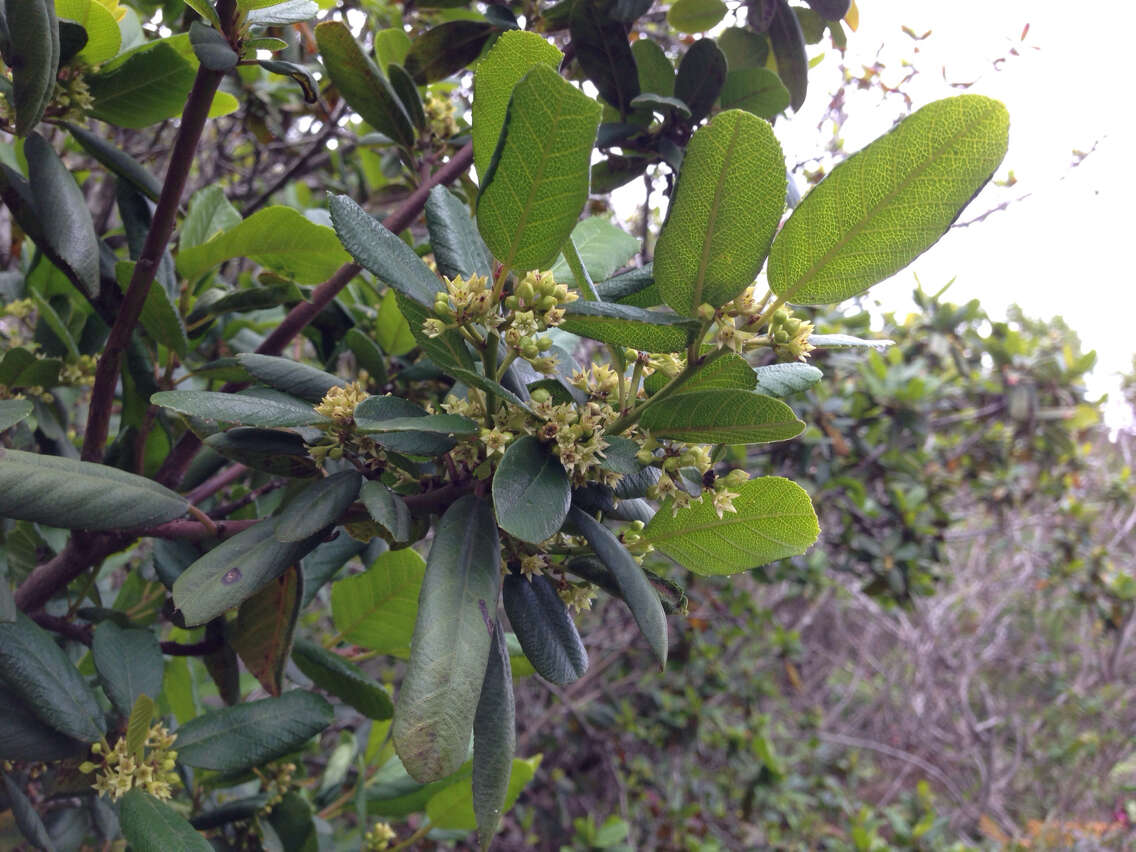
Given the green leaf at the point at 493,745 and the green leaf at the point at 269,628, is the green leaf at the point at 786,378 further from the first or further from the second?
the green leaf at the point at 269,628

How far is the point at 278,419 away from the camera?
81cm

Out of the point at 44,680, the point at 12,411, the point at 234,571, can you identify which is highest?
the point at 12,411

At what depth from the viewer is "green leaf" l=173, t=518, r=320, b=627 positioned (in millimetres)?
774

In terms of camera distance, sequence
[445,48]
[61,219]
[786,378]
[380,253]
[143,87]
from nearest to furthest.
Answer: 1. [380,253]
2. [786,378]
3. [61,219]
4. [143,87]
5. [445,48]

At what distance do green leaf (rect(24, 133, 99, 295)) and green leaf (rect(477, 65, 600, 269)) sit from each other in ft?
1.99

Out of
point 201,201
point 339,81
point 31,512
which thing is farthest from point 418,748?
point 201,201

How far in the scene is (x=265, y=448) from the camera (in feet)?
2.92

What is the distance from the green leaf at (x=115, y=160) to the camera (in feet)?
3.51

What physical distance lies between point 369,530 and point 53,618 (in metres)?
0.64

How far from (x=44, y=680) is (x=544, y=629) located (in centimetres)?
65

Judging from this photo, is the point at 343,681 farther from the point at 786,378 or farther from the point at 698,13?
the point at 698,13

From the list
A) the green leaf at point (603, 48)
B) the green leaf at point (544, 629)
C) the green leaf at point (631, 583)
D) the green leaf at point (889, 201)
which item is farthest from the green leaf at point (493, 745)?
the green leaf at point (603, 48)

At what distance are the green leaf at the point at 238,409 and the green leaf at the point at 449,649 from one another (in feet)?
0.65

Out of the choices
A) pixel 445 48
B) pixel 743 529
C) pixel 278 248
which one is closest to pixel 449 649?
pixel 743 529
